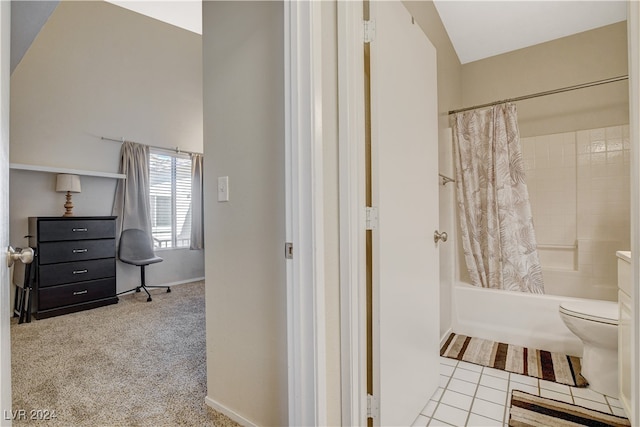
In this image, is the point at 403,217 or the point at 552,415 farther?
the point at 552,415

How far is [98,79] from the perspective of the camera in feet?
11.9

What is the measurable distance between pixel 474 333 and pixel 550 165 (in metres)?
1.72

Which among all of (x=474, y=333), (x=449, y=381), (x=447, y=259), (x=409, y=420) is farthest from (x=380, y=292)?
(x=474, y=333)

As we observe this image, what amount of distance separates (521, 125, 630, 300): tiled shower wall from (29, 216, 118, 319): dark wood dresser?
4384mm

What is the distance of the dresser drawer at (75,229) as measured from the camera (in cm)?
293

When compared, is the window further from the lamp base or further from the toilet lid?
the toilet lid

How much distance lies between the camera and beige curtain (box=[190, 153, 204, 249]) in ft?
15.1

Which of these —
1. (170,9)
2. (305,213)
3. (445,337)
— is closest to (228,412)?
(305,213)

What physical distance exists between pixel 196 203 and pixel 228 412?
3.66 m

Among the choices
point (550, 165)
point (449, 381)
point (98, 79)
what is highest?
point (98, 79)

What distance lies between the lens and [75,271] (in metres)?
3.14

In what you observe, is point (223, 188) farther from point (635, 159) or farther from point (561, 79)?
point (561, 79)

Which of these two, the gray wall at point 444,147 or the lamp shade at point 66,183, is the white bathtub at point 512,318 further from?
the lamp shade at point 66,183

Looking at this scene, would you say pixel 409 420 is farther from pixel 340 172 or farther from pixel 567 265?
pixel 567 265
